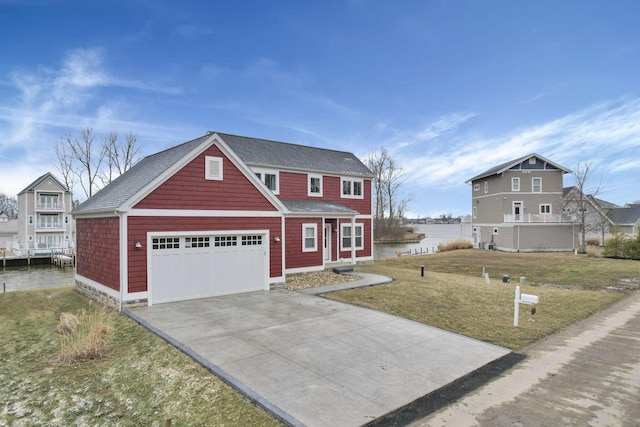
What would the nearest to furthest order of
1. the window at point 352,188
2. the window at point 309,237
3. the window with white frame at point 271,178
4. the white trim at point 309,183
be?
the window at point 309,237, the window with white frame at point 271,178, the white trim at point 309,183, the window at point 352,188

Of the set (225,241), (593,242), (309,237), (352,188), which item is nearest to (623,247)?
(593,242)

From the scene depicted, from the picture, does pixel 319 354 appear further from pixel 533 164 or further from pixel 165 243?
pixel 533 164

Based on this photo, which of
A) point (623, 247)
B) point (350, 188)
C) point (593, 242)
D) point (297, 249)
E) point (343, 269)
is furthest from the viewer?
point (593, 242)

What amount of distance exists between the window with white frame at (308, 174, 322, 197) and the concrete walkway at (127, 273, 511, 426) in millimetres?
10428

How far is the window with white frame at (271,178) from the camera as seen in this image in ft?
62.4

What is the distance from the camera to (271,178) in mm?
19391

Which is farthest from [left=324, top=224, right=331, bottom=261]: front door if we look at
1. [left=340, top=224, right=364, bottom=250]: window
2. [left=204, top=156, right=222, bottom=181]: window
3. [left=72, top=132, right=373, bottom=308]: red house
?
[left=204, top=156, right=222, bottom=181]: window

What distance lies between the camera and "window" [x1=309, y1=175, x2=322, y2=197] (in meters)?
20.8

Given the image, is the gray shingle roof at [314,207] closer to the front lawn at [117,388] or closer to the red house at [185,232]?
the red house at [185,232]

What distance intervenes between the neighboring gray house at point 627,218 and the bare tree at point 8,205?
100 metres

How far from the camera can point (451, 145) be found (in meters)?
29.2

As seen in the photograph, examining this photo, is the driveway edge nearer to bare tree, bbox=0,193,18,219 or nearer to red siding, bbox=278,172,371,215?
red siding, bbox=278,172,371,215

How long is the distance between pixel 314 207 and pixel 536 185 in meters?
27.1

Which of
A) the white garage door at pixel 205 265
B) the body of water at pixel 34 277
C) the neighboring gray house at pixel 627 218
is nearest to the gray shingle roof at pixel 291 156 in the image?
the white garage door at pixel 205 265
